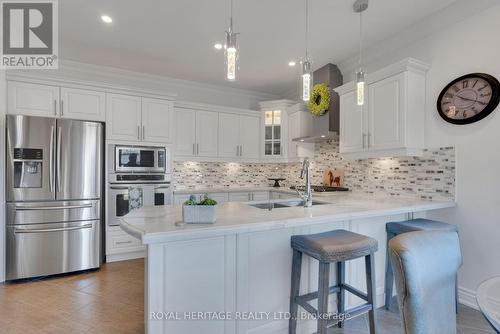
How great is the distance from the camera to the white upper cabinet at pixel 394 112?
2.63 meters

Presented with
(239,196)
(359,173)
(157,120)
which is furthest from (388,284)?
(157,120)

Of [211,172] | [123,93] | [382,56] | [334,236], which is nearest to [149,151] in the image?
[123,93]

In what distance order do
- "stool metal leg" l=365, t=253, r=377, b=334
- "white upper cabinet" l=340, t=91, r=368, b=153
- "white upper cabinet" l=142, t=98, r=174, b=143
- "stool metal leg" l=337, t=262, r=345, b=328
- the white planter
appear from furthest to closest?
"white upper cabinet" l=142, t=98, r=174, b=143
"white upper cabinet" l=340, t=91, r=368, b=153
"stool metal leg" l=337, t=262, r=345, b=328
"stool metal leg" l=365, t=253, r=377, b=334
the white planter

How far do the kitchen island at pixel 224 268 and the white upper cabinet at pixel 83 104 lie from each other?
6.74 ft

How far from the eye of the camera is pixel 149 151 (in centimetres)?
363

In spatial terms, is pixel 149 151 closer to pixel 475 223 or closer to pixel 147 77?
pixel 147 77

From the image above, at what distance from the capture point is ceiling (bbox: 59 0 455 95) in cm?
251

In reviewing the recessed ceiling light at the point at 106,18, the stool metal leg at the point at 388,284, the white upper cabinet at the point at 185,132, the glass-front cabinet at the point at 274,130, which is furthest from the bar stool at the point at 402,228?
the recessed ceiling light at the point at 106,18

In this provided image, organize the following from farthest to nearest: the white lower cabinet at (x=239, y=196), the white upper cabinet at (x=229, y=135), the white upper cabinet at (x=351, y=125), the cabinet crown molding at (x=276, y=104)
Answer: the cabinet crown molding at (x=276, y=104)
the white upper cabinet at (x=229, y=135)
the white lower cabinet at (x=239, y=196)
the white upper cabinet at (x=351, y=125)

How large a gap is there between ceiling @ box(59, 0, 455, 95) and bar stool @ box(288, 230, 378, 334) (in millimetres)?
2109

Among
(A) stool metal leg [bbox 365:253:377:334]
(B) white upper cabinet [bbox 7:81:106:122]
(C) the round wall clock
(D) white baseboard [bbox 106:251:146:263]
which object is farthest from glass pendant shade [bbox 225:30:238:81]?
(D) white baseboard [bbox 106:251:146:263]

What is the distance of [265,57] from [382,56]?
4.80 feet

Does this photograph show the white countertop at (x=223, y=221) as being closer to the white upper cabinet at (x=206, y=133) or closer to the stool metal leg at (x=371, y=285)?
the stool metal leg at (x=371, y=285)

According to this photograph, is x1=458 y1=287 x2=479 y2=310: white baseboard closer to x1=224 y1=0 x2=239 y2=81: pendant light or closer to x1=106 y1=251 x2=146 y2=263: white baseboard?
x1=224 y1=0 x2=239 y2=81: pendant light
